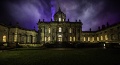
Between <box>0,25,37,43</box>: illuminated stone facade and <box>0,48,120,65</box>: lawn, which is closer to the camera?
<box>0,48,120,65</box>: lawn

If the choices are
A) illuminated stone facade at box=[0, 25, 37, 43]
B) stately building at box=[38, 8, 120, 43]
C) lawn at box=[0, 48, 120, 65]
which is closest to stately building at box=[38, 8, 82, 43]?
stately building at box=[38, 8, 120, 43]

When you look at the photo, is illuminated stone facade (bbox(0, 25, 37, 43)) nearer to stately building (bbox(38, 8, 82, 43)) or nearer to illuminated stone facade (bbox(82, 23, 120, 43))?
stately building (bbox(38, 8, 82, 43))

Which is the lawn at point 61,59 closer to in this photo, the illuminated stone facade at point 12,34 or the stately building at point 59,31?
the illuminated stone facade at point 12,34

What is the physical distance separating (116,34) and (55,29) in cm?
2297

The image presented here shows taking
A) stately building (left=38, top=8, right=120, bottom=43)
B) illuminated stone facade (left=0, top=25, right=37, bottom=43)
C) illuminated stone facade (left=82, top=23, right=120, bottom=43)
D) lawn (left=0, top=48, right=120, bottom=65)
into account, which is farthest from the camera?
stately building (left=38, top=8, right=120, bottom=43)

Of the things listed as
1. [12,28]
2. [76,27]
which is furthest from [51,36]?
[12,28]

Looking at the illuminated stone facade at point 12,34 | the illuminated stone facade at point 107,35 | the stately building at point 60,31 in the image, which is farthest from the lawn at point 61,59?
the stately building at point 60,31

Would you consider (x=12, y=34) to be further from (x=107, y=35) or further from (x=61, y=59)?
(x=107, y=35)

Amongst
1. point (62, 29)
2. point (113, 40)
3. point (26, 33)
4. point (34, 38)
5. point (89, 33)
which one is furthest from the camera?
point (89, 33)

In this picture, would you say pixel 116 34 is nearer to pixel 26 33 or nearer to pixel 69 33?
pixel 69 33

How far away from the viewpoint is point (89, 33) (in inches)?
2283

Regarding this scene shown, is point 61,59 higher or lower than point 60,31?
lower

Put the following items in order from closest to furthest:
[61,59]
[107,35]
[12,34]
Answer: [61,59] → [12,34] → [107,35]

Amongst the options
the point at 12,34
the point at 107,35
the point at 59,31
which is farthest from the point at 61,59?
the point at 107,35
